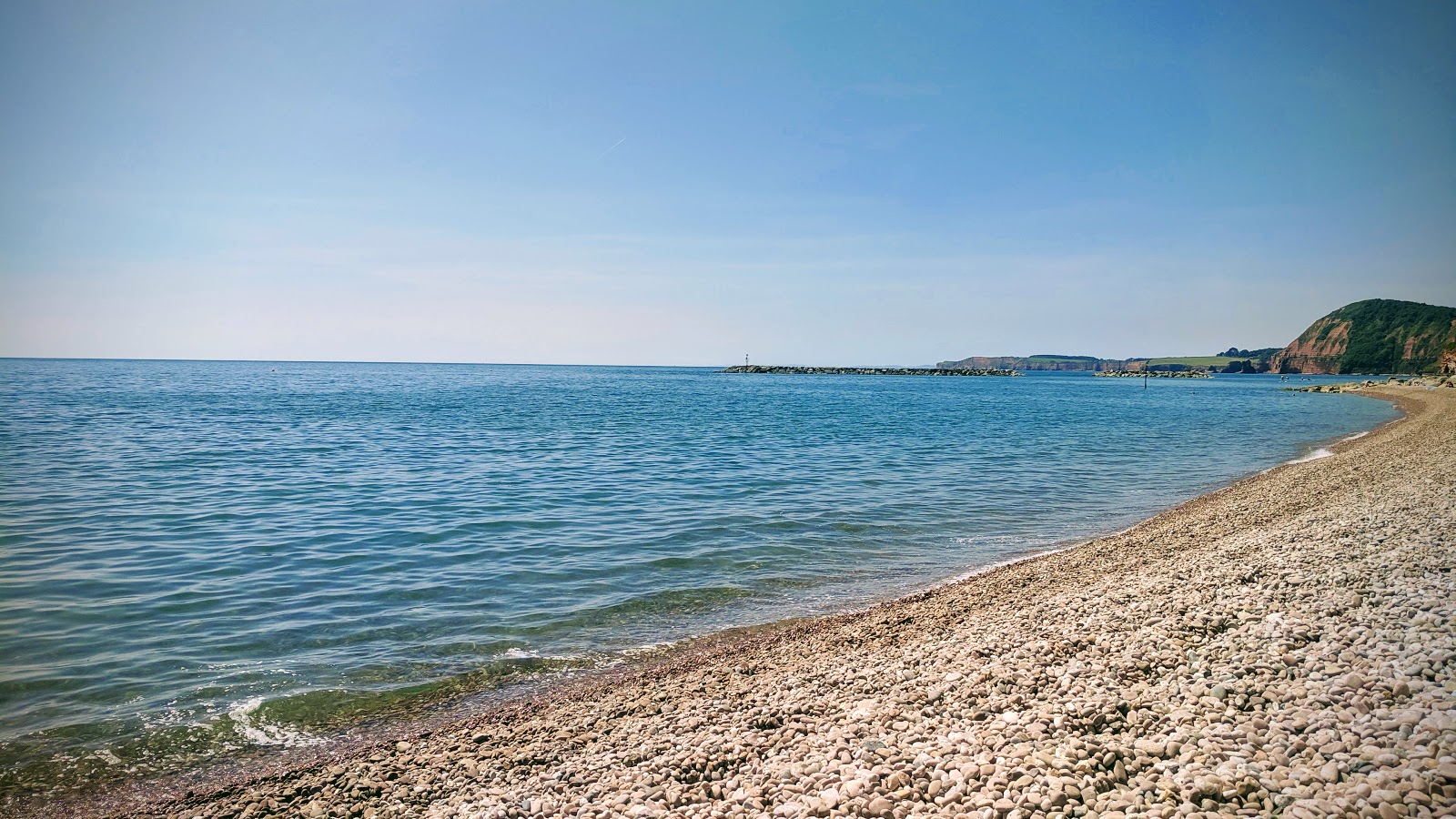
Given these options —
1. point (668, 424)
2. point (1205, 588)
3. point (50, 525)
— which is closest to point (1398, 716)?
point (1205, 588)

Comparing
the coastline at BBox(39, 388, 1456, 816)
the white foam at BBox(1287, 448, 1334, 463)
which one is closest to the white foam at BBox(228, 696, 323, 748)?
the coastline at BBox(39, 388, 1456, 816)

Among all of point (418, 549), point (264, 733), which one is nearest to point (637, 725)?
point (264, 733)

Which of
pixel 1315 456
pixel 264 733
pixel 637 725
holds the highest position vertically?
pixel 1315 456

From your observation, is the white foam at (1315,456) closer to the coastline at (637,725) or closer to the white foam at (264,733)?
the coastline at (637,725)

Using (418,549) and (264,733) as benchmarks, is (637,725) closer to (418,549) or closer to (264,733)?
(264,733)

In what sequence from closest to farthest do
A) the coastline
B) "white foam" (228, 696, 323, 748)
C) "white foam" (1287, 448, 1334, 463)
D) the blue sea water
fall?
the coastline → "white foam" (228, 696, 323, 748) → the blue sea water → "white foam" (1287, 448, 1334, 463)

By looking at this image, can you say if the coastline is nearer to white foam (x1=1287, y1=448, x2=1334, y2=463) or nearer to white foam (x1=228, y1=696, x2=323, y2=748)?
white foam (x1=228, y1=696, x2=323, y2=748)

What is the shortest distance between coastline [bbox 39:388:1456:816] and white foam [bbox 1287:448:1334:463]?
2308 centimetres

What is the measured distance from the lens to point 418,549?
47.6 ft

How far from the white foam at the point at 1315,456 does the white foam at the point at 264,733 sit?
34170 millimetres

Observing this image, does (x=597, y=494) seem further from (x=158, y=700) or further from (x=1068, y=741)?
(x=1068, y=741)

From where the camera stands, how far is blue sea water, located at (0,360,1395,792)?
8.58 m

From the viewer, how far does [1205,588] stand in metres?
9.42

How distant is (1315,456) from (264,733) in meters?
38.1
